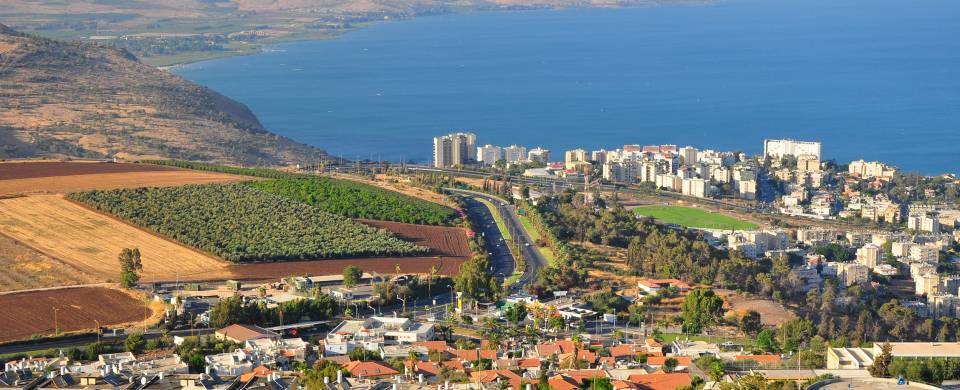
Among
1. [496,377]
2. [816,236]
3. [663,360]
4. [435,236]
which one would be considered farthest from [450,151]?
[496,377]

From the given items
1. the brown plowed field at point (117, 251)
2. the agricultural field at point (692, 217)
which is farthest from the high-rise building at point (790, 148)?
the brown plowed field at point (117, 251)

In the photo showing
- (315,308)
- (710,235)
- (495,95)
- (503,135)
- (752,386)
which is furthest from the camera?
(495,95)

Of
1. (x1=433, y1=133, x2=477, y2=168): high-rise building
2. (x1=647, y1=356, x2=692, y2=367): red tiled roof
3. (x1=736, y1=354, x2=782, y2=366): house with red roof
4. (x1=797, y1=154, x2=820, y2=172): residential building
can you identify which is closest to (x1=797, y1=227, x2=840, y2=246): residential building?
(x1=797, y1=154, x2=820, y2=172): residential building

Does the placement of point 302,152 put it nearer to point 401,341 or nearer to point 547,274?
point 547,274

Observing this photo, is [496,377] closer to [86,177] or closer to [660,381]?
[660,381]

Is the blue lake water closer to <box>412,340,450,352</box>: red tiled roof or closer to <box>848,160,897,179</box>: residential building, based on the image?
<box>848,160,897,179</box>: residential building

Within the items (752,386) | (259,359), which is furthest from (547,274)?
(752,386)

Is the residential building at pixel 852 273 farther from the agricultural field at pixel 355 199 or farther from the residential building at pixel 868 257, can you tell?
the agricultural field at pixel 355 199
